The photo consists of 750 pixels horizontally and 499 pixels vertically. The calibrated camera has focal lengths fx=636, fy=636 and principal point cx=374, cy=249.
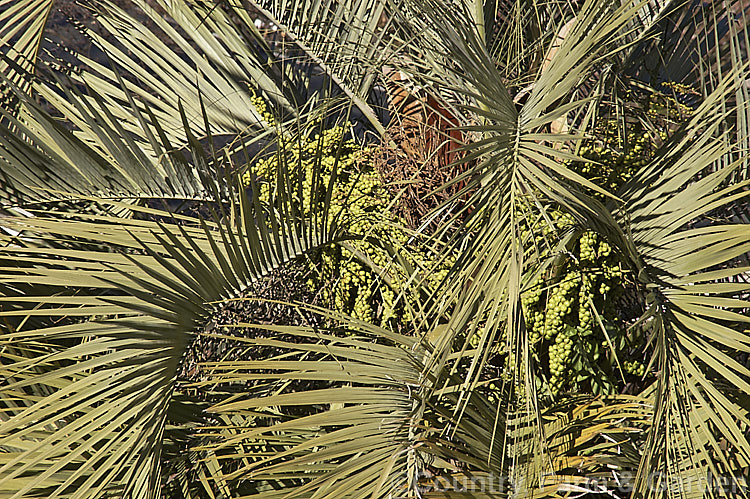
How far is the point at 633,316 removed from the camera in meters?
1.54

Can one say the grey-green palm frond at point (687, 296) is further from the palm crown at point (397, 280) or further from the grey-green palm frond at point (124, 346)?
the grey-green palm frond at point (124, 346)

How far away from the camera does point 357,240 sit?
134cm

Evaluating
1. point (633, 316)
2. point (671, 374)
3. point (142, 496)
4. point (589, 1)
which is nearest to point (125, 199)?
point (142, 496)

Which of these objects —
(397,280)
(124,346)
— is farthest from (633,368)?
(124,346)

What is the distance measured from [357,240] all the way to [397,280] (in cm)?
21

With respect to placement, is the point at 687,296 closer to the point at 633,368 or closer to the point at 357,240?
the point at 633,368

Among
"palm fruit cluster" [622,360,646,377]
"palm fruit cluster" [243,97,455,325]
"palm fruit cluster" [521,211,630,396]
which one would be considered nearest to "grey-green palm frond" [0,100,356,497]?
"palm fruit cluster" [243,97,455,325]

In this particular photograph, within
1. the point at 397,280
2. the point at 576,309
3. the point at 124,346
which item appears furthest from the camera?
the point at 576,309

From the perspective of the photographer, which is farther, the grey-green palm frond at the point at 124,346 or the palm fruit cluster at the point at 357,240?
the palm fruit cluster at the point at 357,240

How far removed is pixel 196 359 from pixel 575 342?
82 cm

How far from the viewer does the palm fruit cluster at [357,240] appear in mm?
1312

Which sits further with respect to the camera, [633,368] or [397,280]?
[633,368]

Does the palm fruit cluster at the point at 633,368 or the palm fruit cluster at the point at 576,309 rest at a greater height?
the palm fruit cluster at the point at 576,309

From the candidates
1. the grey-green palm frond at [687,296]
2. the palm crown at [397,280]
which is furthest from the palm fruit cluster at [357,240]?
the grey-green palm frond at [687,296]
